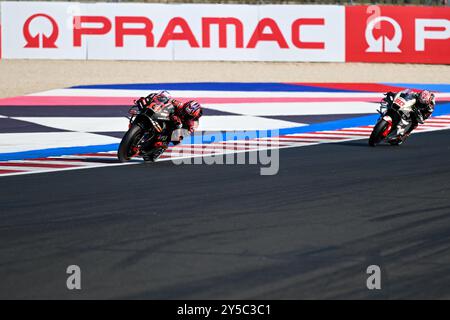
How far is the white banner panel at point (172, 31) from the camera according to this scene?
83.9ft

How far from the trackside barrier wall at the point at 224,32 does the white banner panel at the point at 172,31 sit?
0.09 feet

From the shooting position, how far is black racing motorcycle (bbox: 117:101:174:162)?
498 inches

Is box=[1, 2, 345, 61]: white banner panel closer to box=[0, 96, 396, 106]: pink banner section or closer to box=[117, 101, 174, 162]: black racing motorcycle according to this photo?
box=[0, 96, 396, 106]: pink banner section

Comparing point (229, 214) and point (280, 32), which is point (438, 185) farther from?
point (280, 32)

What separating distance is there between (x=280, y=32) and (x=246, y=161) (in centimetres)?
1384

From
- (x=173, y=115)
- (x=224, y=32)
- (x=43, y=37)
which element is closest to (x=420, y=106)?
(x=173, y=115)

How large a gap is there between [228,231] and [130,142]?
15.5 feet

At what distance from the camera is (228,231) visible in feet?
26.8

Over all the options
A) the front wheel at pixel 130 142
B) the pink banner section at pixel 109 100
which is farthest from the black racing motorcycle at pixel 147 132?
the pink banner section at pixel 109 100

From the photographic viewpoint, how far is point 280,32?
26594 mm

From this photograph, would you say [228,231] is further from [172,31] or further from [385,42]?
[385,42]

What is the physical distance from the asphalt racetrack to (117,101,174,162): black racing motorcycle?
30 cm

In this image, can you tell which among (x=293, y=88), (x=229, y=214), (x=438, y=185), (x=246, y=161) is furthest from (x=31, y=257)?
(x=293, y=88)
